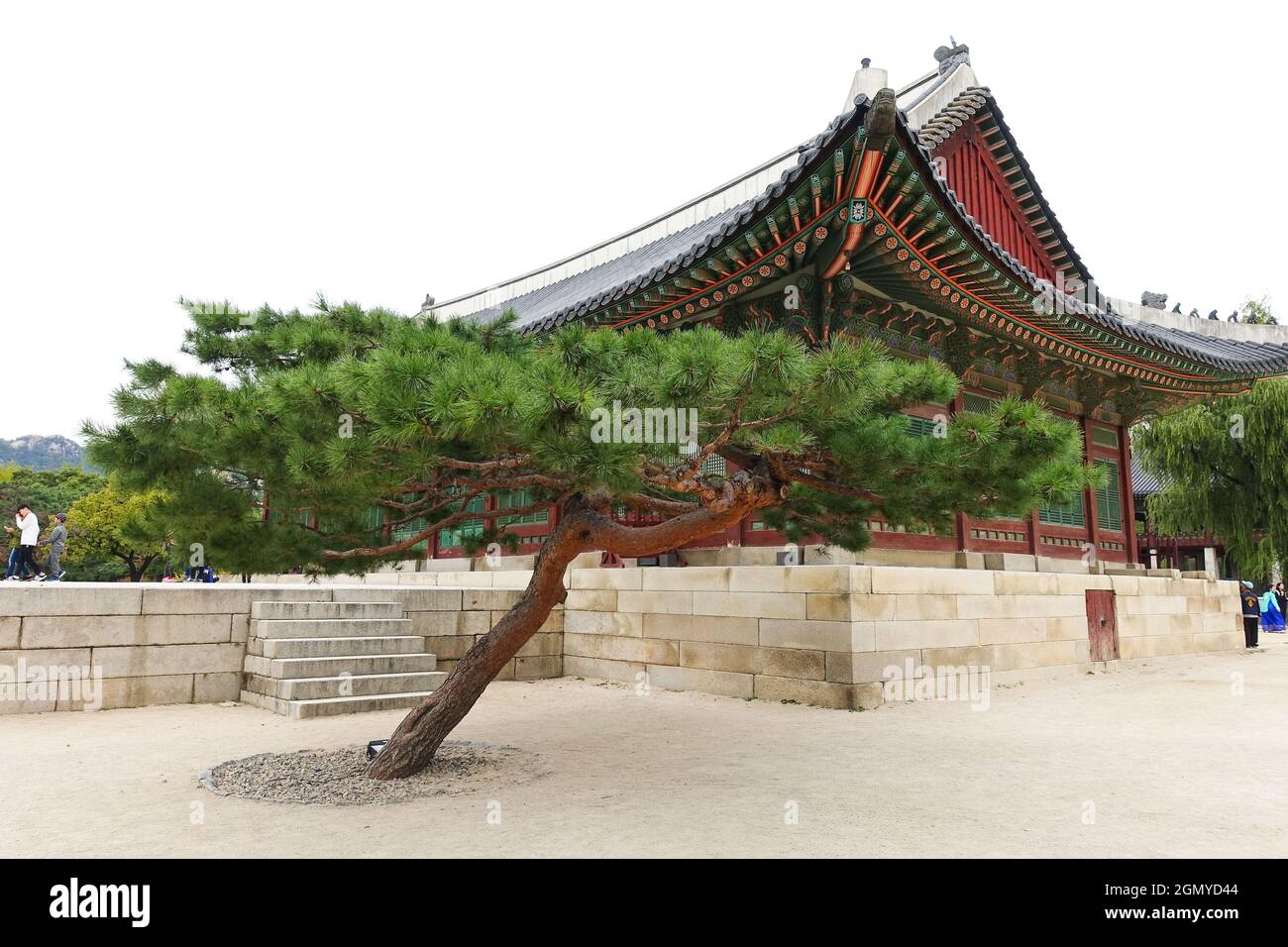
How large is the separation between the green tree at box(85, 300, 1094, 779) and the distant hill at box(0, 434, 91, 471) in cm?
16421

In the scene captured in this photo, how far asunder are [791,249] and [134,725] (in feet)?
28.1

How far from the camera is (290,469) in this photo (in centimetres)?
460

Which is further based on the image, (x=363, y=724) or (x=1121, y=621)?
(x=1121, y=621)

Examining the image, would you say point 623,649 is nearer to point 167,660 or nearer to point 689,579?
point 689,579

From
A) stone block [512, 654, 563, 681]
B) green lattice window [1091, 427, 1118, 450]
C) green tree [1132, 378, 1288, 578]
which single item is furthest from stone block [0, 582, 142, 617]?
green tree [1132, 378, 1288, 578]

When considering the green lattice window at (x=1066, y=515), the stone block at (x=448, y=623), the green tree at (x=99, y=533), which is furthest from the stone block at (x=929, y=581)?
the green tree at (x=99, y=533)

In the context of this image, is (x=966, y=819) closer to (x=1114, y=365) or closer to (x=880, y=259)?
(x=880, y=259)

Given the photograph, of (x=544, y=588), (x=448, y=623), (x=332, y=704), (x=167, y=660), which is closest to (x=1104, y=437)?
(x=448, y=623)

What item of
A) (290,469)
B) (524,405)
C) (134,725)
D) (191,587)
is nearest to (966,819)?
(524,405)

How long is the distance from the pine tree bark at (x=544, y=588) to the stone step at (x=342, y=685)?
10.7 ft

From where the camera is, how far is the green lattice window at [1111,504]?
1532cm

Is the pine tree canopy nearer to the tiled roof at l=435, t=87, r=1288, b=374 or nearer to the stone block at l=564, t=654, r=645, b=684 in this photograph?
the tiled roof at l=435, t=87, r=1288, b=374

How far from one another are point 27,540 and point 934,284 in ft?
51.1

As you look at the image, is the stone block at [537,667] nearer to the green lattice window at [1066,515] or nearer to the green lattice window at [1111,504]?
the green lattice window at [1066,515]
